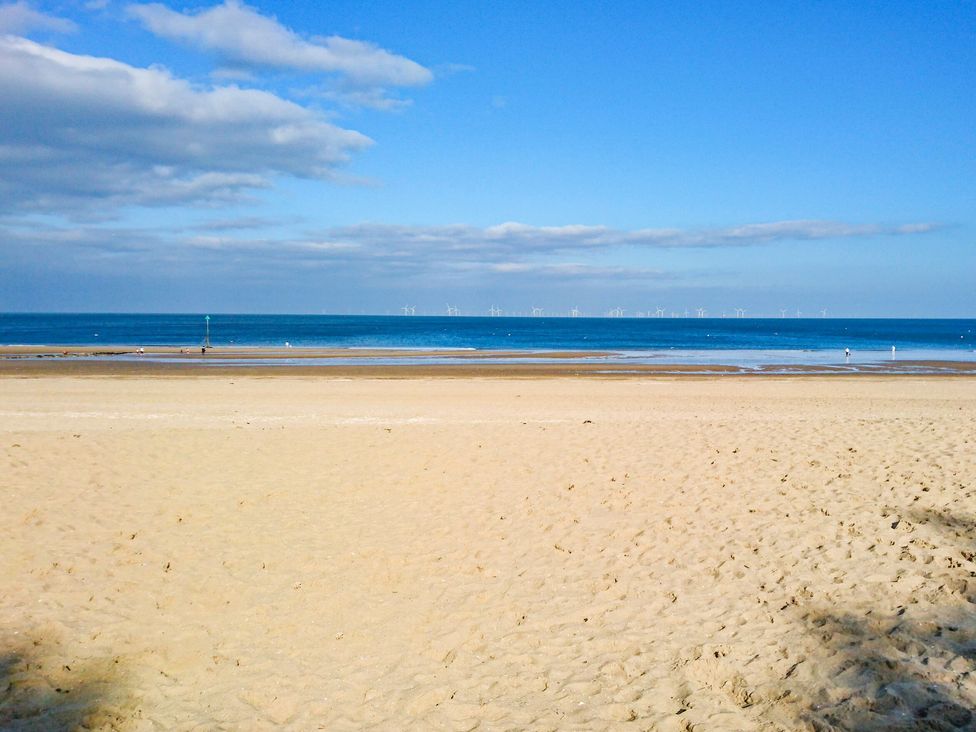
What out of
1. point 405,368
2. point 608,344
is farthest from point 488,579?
point 608,344

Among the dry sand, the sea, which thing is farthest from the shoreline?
the dry sand

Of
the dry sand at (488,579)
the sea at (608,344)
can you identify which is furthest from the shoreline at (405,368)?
the dry sand at (488,579)

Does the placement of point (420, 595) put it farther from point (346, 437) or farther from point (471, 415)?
point (471, 415)

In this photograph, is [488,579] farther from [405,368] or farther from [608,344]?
[608,344]

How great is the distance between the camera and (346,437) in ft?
45.9

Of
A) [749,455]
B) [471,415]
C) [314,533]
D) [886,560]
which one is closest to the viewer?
[886,560]

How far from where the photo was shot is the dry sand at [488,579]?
5164 millimetres

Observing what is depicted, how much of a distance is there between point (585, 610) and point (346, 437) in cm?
823

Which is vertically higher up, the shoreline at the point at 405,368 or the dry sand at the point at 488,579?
the shoreline at the point at 405,368

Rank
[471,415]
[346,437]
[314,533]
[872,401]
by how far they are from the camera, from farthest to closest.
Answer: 1. [872,401]
2. [471,415]
3. [346,437]
4. [314,533]

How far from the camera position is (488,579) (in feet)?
24.2

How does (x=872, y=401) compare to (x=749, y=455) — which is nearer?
(x=749, y=455)

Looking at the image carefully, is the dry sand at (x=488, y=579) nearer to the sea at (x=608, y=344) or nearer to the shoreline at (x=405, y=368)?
the shoreline at (x=405, y=368)

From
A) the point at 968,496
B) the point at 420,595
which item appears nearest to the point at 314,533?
the point at 420,595
